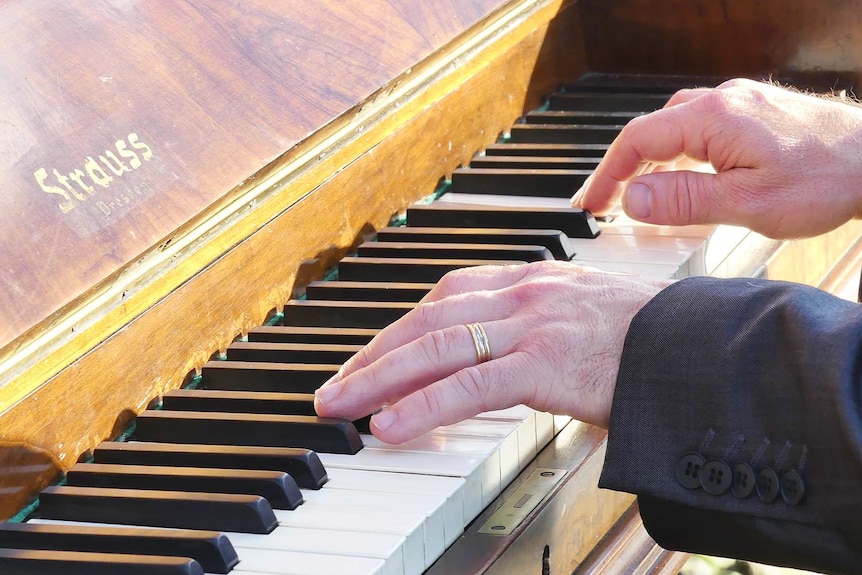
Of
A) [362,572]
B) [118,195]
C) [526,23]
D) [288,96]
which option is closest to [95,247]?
[118,195]

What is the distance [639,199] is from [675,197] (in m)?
0.05

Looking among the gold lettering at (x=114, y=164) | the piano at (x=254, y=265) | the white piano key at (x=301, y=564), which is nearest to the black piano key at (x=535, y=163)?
the piano at (x=254, y=265)

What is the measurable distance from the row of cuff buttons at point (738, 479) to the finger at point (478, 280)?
34 centimetres

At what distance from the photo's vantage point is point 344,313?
1686mm

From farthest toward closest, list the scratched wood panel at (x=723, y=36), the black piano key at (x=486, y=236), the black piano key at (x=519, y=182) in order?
the scratched wood panel at (x=723, y=36), the black piano key at (x=519, y=182), the black piano key at (x=486, y=236)

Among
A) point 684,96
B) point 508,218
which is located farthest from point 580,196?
point 684,96

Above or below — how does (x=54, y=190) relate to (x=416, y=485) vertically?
above

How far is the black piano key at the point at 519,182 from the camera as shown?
2068 mm

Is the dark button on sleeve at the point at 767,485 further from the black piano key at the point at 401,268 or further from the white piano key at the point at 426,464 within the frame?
the black piano key at the point at 401,268

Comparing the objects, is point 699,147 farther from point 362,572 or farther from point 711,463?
point 362,572

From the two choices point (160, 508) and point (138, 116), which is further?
point (138, 116)

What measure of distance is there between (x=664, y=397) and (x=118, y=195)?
2.51 feet

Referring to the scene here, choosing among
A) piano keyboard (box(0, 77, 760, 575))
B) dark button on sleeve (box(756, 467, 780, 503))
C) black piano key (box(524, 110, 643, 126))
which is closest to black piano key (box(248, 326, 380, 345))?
piano keyboard (box(0, 77, 760, 575))

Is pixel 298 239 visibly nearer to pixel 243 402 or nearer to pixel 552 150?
pixel 243 402
